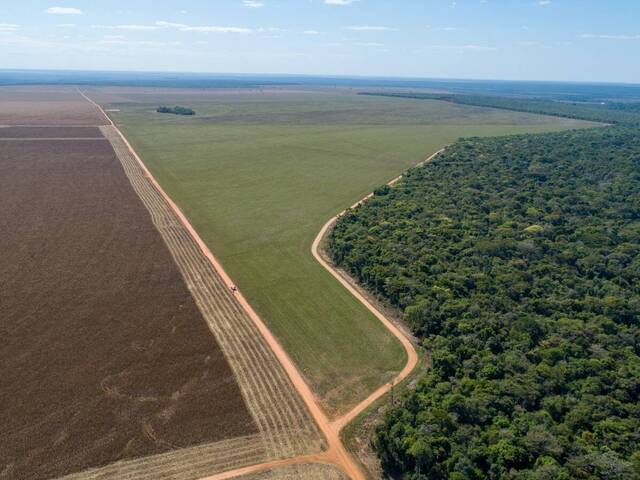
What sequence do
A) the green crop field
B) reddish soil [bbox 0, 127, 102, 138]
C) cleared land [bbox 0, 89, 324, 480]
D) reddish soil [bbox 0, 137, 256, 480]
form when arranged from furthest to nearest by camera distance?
1. reddish soil [bbox 0, 127, 102, 138]
2. the green crop field
3. reddish soil [bbox 0, 137, 256, 480]
4. cleared land [bbox 0, 89, 324, 480]

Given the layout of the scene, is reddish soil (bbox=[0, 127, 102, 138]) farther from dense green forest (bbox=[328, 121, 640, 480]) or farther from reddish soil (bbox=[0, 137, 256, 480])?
dense green forest (bbox=[328, 121, 640, 480])

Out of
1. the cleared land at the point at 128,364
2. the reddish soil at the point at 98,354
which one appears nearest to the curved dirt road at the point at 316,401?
the cleared land at the point at 128,364

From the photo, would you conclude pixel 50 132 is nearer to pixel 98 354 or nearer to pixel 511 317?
pixel 98 354

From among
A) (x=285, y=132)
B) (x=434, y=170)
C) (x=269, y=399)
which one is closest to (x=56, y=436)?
(x=269, y=399)

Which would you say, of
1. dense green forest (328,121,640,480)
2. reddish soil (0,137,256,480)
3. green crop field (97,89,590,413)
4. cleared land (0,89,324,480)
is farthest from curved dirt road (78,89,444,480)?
reddish soil (0,137,256,480)

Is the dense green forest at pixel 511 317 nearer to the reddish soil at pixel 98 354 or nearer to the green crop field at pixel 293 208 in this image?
the green crop field at pixel 293 208

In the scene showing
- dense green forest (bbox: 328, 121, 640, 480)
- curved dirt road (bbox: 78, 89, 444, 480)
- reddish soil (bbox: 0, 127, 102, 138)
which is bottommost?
curved dirt road (bbox: 78, 89, 444, 480)
